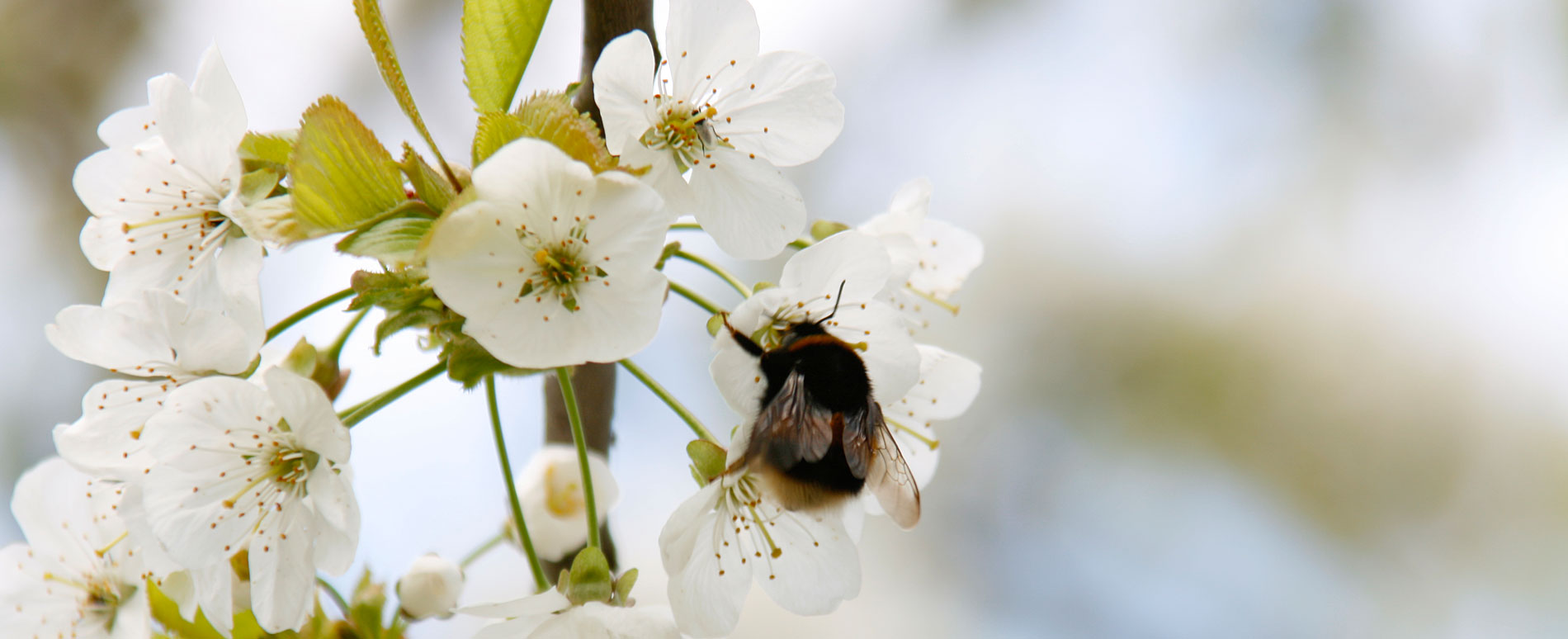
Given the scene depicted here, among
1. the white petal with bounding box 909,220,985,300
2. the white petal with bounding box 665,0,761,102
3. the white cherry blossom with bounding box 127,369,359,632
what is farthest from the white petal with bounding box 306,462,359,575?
the white petal with bounding box 909,220,985,300

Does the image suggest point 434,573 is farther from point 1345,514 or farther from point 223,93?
point 1345,514

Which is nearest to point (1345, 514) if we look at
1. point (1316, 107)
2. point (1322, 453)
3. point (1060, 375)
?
point (1322, 453)

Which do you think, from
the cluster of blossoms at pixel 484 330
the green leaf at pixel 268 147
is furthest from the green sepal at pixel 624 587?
the green leaf at pixel 268 147

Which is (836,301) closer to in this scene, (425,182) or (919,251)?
(919,251)

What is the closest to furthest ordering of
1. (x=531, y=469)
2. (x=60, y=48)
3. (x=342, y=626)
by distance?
1. (x=342, y=626)
2. (x=531, y=469)
3. (x=60, y=48)

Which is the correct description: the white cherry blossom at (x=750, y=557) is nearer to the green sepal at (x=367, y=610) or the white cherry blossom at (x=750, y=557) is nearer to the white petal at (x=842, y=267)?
the white petal at (x=842, y=267)

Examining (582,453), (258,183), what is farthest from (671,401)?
(258,183)
